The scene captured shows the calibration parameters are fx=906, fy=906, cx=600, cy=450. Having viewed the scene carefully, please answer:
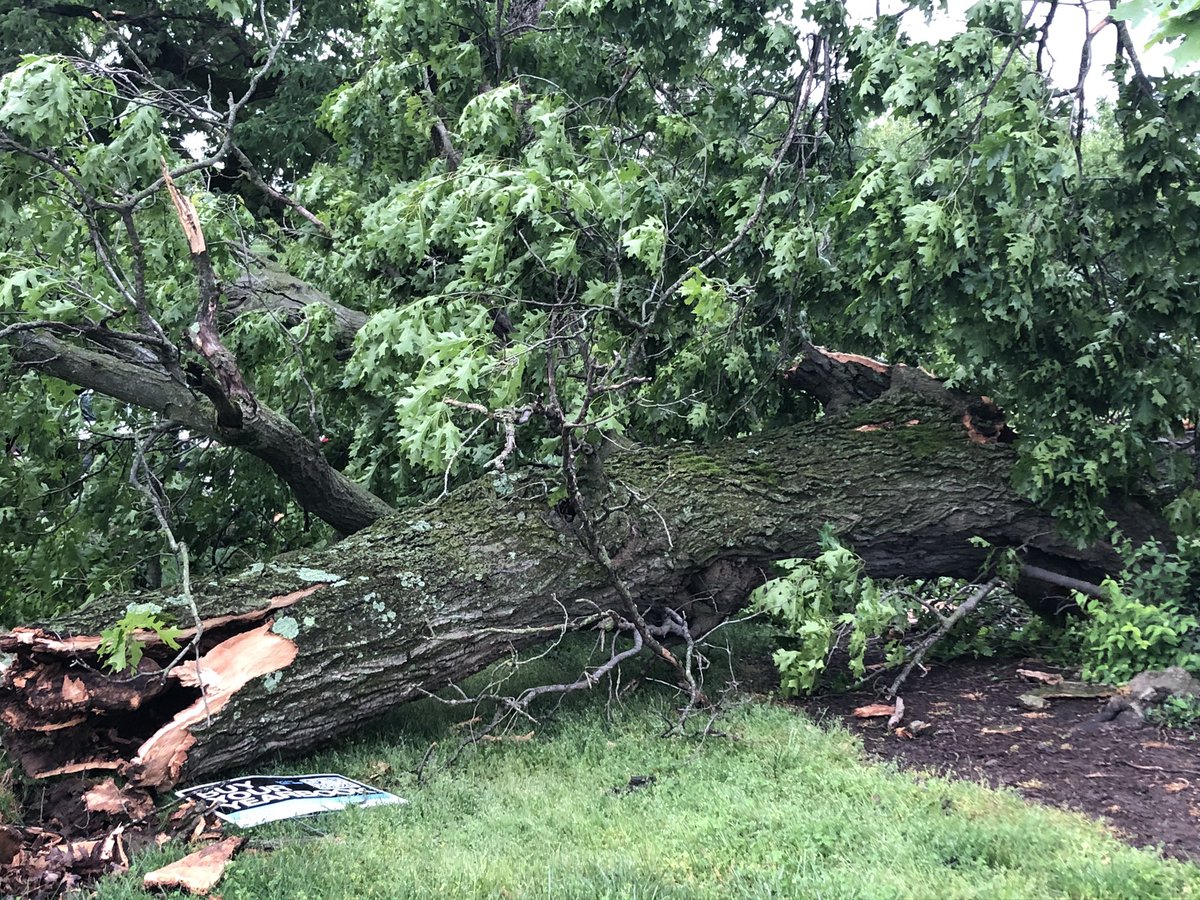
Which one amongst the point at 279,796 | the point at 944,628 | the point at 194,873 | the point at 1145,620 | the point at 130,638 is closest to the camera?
the point at 194,873

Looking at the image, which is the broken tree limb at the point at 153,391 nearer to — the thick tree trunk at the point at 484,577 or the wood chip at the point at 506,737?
the thick tree trunk at the point at 484,577

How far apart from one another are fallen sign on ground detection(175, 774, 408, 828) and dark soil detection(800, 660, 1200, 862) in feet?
→ 7.27

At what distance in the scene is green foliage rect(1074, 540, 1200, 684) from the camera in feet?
14.6

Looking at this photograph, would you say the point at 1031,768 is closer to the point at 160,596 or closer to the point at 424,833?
the point at 424,833

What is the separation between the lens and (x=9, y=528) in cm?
555

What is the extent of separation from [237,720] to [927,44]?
4644 mm

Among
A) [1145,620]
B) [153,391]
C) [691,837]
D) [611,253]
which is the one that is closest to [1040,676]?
[1145,620]

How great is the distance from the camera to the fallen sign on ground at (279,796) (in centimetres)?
319

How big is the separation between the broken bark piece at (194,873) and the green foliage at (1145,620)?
4.13 m

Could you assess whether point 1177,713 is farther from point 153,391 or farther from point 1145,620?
point 153,391

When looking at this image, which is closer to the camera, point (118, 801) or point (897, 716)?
point (118, 801)

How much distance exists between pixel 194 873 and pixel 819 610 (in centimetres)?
306

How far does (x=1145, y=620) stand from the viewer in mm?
4527

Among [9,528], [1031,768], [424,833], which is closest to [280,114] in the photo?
[9,528]
